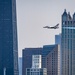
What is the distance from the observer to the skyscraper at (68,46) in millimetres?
39031

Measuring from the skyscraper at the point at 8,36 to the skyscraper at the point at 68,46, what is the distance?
600cm

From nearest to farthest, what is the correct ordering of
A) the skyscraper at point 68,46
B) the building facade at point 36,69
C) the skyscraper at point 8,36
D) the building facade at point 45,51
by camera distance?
the building facade at point 36,69, the skyscraper at point 68,46, the building facade at point 45,51, the skyscraper at point 8,36

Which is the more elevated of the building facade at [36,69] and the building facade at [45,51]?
the building facade at [45,51]

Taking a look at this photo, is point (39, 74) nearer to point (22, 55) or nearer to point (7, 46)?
point (22, 55)

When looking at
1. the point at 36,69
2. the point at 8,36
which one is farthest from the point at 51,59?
the point at 8,36

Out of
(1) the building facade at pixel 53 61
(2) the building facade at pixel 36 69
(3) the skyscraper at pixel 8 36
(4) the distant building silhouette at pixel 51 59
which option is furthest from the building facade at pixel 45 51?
(3) the skyscraper at pixel 8 36

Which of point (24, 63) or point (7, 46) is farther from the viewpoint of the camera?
point (7, 46)

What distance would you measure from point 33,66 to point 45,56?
3.67 metres

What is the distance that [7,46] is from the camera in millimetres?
48219

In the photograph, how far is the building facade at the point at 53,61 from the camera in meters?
40.1

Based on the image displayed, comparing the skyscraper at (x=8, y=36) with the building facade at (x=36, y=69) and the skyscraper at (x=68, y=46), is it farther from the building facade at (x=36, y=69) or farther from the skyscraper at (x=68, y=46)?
the building facade at (x=36, y=69)

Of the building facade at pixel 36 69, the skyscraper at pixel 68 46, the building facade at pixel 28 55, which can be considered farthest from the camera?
the building facade at pixel 28 55

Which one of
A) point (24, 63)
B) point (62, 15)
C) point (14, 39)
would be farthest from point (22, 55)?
point (62, 15)

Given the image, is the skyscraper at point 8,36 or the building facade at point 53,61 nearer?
the building facade at point 53,61
